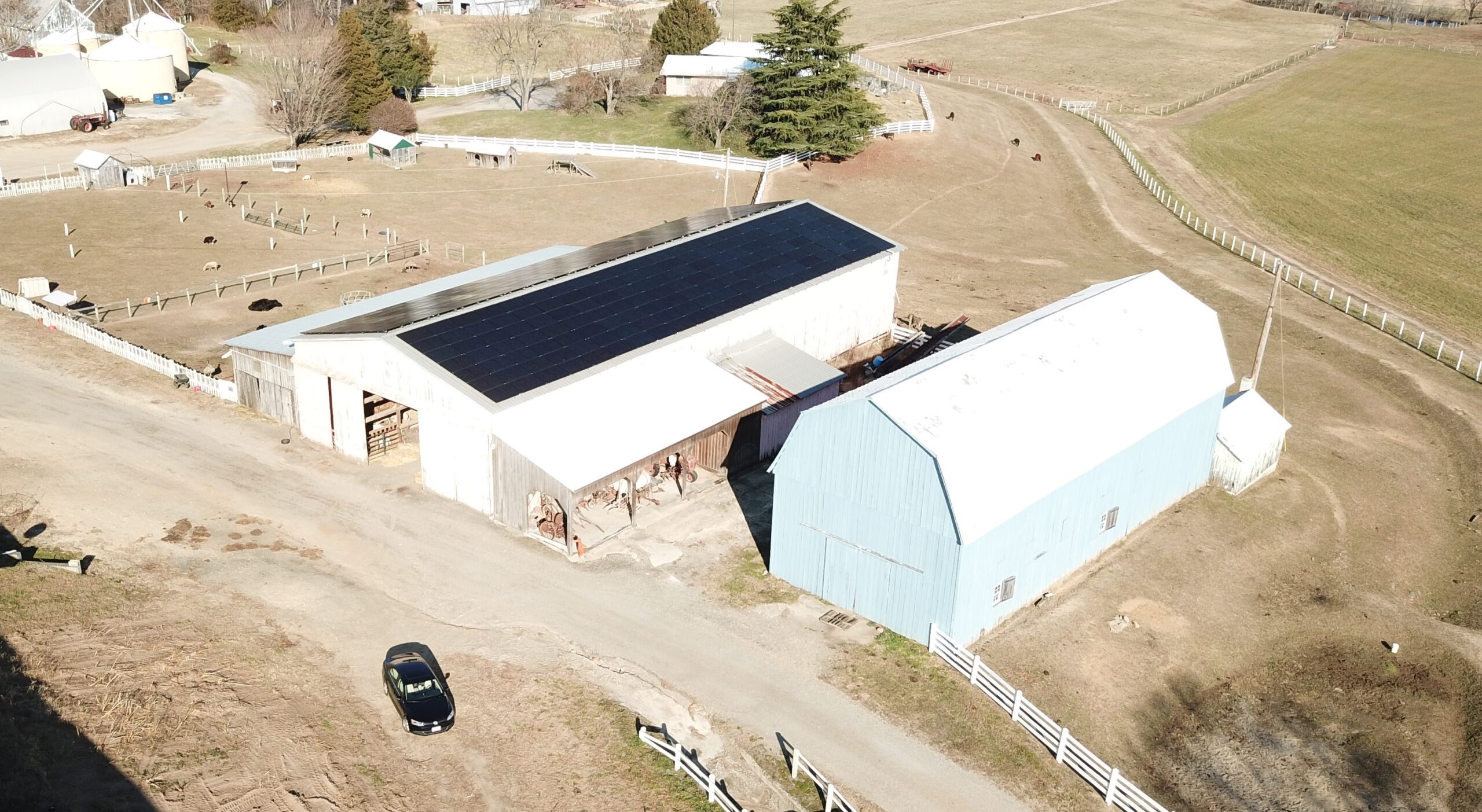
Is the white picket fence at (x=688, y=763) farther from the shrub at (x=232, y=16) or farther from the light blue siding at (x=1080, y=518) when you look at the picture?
the shrub at (x=232, y=16)

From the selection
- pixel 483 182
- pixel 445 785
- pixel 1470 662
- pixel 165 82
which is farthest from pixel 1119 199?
pixel 165 82

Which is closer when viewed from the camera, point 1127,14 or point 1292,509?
point 1292,509

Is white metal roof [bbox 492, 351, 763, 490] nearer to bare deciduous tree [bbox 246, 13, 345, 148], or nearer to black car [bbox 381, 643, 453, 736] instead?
black car [bbox 381, 643, 453, 736]

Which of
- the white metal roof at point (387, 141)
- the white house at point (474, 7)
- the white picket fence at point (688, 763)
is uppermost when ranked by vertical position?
the white house at point (474, 7)

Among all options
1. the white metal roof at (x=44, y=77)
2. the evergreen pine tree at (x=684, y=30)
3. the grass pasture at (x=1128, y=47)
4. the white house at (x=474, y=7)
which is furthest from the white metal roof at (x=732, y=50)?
the white metal roof at (x=44, y=77)

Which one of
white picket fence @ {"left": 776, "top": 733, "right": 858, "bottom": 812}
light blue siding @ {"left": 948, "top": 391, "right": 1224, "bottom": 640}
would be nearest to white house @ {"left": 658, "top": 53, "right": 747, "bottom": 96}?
light blue siding @ {"left": 948, "top": 391, "right": 1224, "bottom": 640}

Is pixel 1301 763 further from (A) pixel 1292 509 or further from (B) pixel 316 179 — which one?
(B) pixel 316 179
